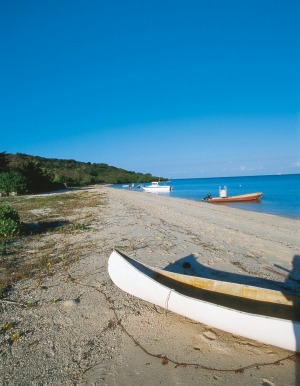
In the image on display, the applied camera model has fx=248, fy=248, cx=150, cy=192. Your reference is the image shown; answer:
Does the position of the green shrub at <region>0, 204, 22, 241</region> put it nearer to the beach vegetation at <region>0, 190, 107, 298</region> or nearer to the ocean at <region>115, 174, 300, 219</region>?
the beach vegetation at <region>0, 190, 107, 298</region>

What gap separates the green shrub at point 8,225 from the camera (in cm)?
878

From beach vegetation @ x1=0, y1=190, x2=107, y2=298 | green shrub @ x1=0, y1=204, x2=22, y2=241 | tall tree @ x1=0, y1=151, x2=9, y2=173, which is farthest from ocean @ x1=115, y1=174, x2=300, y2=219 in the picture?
tall tree @ x1=0, y1=151, x2=9, y2=173

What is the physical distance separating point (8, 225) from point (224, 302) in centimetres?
808

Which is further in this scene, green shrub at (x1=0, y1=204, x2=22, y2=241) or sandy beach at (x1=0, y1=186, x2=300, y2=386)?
green shrub at (x1=0, y1=204, x2=22, y2=241)

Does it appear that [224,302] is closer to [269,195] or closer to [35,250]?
[35,250]

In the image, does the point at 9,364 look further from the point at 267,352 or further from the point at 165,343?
the point at 267,352

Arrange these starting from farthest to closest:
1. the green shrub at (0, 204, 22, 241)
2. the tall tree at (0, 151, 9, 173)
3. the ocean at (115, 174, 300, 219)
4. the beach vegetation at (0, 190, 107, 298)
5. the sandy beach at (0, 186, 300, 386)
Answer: the tall tree at (0, 151, 9, 173), the ocean at (115, 174, 300, 219), the green shrub at (0, 204, 22, 241), the beach vegetation at (0, 190, 107, 298), the sandy beach at (0, 186, 300, 386)

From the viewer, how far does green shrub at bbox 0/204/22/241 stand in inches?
346

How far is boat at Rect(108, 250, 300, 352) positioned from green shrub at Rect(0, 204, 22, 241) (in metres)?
5.98

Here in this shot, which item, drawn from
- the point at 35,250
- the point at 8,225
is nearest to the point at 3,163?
the point at 8,225

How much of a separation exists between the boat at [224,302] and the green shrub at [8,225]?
5979 mm

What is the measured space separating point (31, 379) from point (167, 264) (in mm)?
4127

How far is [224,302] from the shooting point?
4.22m

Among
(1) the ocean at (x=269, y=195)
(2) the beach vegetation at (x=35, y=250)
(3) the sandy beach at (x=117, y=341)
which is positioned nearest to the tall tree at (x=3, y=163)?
(1) the ocean at (x=269, y=195)
